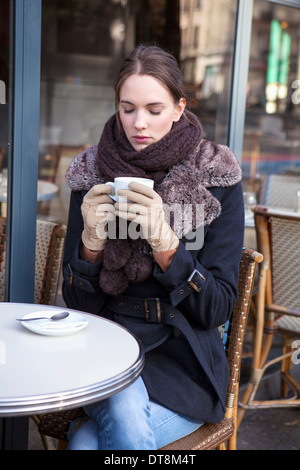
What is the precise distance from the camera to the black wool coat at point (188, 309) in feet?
4.97

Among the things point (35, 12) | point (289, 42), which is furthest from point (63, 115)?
point (35, 12)

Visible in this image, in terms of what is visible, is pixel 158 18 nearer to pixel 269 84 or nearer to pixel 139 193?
pixel 269 84

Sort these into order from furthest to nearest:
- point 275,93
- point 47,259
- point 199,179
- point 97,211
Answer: point 275,93
point 47,259
point 199,179
point 97,211

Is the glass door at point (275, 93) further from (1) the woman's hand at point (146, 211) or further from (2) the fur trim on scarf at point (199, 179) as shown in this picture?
(1) the woman's hand at point (146, 211)

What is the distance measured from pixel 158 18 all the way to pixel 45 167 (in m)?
3.50

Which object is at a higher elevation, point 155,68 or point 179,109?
point 155,68

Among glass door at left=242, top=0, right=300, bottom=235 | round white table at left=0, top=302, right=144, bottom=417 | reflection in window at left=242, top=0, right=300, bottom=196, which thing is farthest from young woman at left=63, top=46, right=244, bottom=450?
reflection in window at left=242, top=0, right=300, bottom=196

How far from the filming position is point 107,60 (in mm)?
11086

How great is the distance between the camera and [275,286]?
2.74 m

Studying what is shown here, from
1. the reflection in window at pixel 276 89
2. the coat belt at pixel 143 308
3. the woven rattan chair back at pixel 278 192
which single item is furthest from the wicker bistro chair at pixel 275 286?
the reflection in window at pixel 276 89

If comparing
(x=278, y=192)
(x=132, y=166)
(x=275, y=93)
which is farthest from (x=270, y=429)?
(x=275, y=93)

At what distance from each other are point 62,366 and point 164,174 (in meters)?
0.71

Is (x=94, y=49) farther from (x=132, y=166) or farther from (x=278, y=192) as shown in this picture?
(x=132, y=166)

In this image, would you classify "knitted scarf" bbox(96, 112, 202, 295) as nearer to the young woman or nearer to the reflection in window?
the young woman
